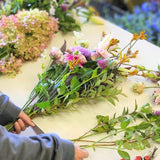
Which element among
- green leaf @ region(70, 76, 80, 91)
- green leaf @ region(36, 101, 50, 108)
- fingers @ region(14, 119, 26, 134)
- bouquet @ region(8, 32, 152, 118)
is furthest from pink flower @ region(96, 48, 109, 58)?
fingers @ region(14, 119, 26, 134)

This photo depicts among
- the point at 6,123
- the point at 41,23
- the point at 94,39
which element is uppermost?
the point at 41,23

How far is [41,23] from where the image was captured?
1.23m

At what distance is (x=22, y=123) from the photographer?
905 mm

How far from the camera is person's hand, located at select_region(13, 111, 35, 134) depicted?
0.90 metres

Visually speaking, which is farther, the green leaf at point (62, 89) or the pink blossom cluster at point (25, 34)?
the pink blossom cluster at point (25, 34)

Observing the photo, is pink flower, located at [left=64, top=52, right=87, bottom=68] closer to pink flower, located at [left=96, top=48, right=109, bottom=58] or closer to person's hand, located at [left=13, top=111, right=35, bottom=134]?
pink flower, located at [left=96, top=48, right=109, bottom=58]

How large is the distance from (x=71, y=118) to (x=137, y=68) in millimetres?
357

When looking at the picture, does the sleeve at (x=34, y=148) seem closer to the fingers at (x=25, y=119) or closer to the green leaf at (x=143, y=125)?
the fingers at (x=25, y=119)

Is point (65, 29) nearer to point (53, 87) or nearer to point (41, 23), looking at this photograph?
point (41, 23)

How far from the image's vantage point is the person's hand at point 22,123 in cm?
90

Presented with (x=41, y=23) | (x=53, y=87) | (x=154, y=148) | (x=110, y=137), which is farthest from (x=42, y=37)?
(x=154, y=148)

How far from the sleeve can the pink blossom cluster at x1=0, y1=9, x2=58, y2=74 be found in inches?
16.7

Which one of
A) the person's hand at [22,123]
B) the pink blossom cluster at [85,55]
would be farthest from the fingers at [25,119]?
the pink blossom cluster at [85,55]

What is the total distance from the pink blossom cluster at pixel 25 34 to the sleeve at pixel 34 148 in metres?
0.42
